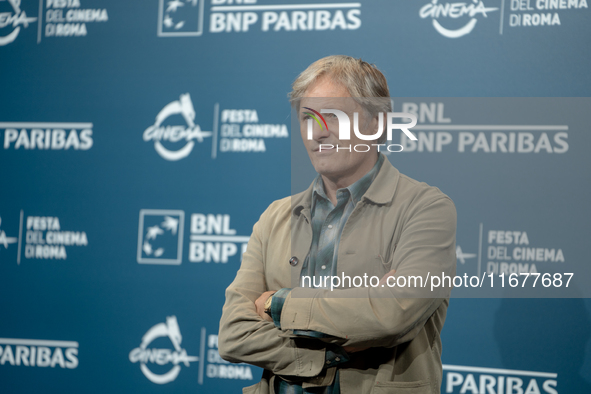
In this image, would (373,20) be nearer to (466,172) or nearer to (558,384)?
(466,172)

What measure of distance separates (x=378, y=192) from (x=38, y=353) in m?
2.35

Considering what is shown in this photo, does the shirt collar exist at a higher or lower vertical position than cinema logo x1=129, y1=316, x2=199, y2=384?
higher

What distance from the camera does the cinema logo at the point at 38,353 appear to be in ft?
9.56

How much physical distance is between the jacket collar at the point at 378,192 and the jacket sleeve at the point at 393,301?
0.10 m

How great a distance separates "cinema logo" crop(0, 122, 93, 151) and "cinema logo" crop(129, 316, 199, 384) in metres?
1.06

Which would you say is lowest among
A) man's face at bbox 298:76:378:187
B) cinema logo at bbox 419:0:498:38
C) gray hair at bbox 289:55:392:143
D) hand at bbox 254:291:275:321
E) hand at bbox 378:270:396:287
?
hand at bbox 254:291:275:321

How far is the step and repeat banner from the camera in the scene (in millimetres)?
2426

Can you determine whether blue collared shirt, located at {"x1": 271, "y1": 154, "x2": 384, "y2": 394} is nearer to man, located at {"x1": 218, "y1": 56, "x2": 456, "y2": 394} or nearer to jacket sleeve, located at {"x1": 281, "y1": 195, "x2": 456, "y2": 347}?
man, located at {"x1": 218, "y1": 56, "x2": 456, "y2": 394}

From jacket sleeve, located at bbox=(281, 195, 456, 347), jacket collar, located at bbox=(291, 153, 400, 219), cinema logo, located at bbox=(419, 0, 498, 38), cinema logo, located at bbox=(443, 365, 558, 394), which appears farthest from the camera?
cinema logo, located at bbox=(419, 0, 498, 38)

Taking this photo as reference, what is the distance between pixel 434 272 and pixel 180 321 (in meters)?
1.76

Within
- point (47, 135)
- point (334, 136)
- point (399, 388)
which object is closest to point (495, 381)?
point (399, 388)

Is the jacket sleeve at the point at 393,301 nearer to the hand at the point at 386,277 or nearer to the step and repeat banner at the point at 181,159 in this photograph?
the hand at the point at 386,277

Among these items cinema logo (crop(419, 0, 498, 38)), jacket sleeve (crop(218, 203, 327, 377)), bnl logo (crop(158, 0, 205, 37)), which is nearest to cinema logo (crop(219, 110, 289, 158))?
bnl logo (crop(158, 0, 205, 37))

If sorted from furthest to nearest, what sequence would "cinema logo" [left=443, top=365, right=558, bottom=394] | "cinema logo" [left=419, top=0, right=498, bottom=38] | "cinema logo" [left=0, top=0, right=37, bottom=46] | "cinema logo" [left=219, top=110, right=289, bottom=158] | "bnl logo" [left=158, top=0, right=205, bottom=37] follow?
"cinema logo" [left=0, top=0, right=37, bottom=46]
"bnl logo" [left=158, top=0, right=205, bottom=37]
"cinema logo" [left=219, top=110, right=289, bottom=158]
"cinema logo" [left=419, top=0, right=498, bottom=38]
"cinema logo" [left=443, top=365, right=558, bottom=394]
